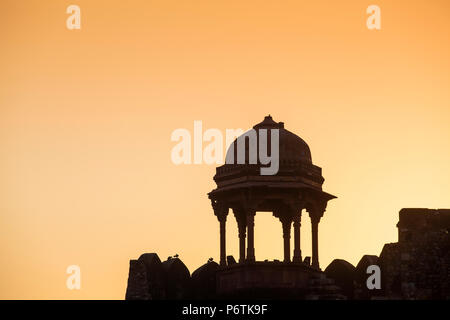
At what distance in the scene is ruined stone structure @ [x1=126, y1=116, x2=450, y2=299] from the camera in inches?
3474

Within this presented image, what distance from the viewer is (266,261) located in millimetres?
88875

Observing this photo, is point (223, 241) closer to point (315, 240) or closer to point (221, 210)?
point (221, 210)

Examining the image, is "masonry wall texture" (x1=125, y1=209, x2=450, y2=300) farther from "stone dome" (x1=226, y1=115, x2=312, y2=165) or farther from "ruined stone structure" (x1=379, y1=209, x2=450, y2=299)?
"stone dome" (x1=226, y1=115, x2=312, y2=165)

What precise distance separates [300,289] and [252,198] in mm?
4746

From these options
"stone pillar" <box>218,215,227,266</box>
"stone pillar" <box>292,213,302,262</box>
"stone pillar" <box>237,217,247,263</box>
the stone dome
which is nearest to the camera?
"stone pillar" <box>292,213,302,262</box>

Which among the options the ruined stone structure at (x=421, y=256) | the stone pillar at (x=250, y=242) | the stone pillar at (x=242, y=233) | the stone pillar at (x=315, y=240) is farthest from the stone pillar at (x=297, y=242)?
the ruined stone structure at (x=421, y=256)

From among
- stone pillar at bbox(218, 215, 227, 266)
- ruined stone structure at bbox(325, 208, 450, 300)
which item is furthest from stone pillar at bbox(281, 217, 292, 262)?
ruined stone structure at bbox(325, 208, 450, 300)

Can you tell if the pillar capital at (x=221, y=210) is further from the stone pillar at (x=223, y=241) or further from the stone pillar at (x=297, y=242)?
the stone pillar at (x=297, y=242)

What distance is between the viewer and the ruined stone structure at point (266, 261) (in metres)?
88.2

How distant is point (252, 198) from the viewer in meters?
89.4

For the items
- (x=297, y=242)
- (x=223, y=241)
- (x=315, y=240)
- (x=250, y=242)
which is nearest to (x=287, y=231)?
(x=315, y=240)

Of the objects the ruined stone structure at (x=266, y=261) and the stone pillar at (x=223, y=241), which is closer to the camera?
the ruined stone structure at (x=266, y=261)
